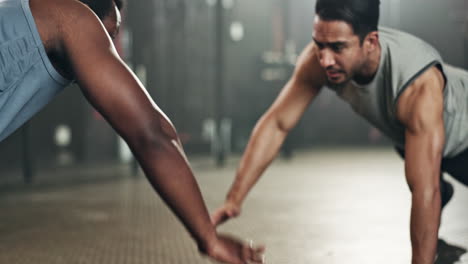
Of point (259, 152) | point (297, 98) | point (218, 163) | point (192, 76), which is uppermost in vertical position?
point (297, 98)

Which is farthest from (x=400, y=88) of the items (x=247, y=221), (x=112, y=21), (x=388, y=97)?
(x=247, y=221)

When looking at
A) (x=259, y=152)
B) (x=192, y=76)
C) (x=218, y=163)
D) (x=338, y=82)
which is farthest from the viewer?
(x=192, y=76)

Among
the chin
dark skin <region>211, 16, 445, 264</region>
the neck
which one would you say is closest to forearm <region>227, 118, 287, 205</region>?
dark skin <region>211, 16, 445, 264</region>

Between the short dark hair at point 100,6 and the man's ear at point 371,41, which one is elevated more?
the short dark hair at point 100,6

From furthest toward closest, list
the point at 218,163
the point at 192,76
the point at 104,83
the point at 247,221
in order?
the point at 192,76
the point at 218,163
the point at 247,221
the point at 104,83

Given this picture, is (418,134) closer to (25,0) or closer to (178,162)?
(178,162)

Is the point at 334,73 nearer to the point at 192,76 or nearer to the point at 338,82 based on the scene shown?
the point at 338,82

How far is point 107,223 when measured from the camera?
120 inches

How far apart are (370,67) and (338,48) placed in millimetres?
161

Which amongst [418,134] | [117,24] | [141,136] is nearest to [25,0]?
[117,24]

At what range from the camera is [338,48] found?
1.71m

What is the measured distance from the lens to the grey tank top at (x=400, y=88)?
67.6 inches

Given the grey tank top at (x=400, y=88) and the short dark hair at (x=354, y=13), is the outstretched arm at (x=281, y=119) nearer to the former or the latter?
the grey tank top at (x=400, y=88)

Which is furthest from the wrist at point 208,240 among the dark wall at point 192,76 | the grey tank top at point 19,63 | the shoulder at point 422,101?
the dark wall at point 192,76
